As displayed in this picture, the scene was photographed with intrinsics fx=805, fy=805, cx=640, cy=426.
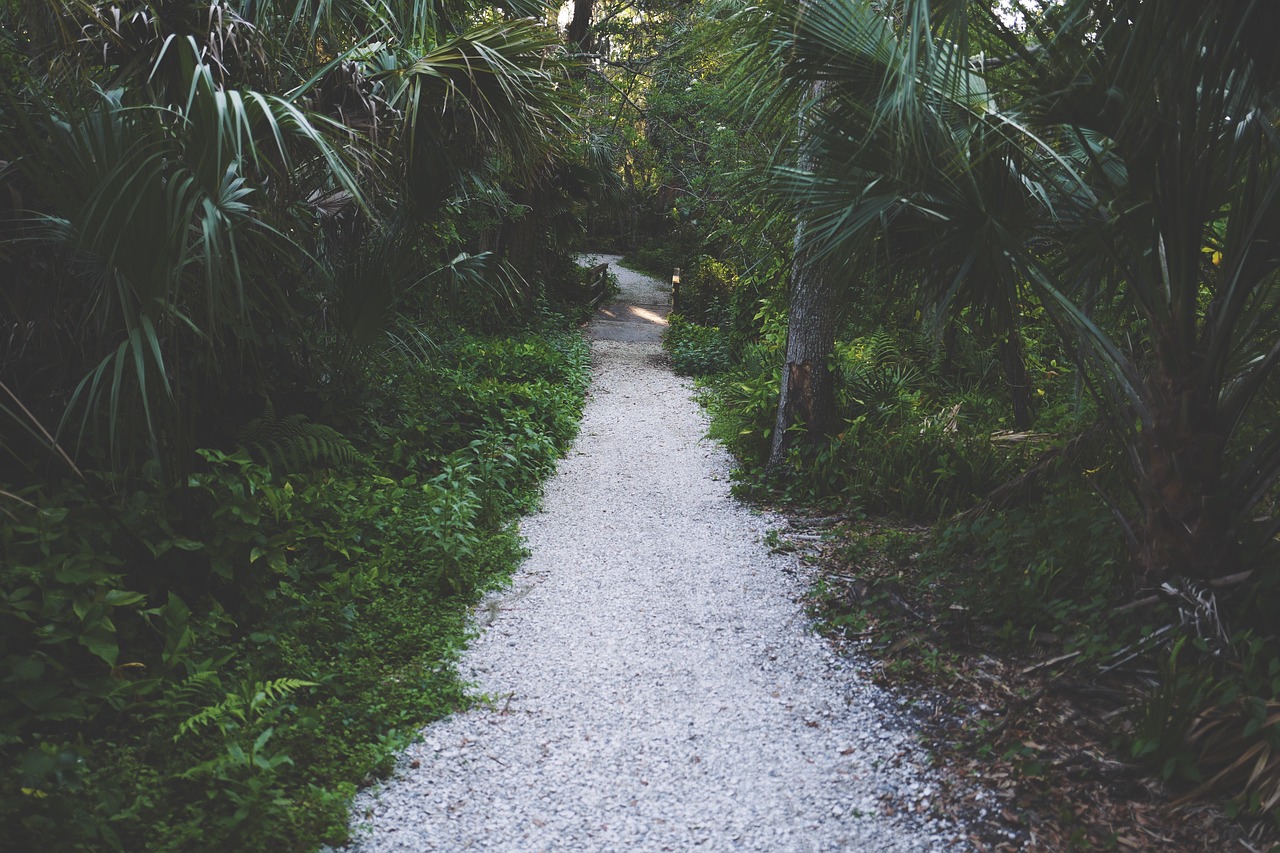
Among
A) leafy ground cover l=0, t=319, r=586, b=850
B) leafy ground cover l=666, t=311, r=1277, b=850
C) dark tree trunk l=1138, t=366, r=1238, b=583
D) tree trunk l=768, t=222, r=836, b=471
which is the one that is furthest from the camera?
tree trunk l=768, t=222, r=836, b=471

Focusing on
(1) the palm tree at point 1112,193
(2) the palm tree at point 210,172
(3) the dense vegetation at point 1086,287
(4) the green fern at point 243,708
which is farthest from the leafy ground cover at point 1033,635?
(2) the palm tree at point 210,172

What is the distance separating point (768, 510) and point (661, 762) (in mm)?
3301

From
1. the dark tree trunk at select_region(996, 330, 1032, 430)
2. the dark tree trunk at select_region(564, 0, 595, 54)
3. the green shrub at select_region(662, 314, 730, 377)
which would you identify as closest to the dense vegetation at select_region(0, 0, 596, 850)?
the dark tree trunk at select_region(996, 330, 1032, 430)

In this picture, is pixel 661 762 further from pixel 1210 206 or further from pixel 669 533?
pixel 1210 206

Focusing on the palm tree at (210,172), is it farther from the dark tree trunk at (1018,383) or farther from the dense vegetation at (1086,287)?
the dark tree trunk at (1018,383)

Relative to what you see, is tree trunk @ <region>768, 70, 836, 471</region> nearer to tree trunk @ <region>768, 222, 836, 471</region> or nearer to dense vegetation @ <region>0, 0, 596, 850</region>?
tree trunk @ <region>768, 222, 836, 471</region>

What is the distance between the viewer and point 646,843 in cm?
270

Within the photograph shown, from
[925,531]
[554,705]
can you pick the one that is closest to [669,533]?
[925,531]

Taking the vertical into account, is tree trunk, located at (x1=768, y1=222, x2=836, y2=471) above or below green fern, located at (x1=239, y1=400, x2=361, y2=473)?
above

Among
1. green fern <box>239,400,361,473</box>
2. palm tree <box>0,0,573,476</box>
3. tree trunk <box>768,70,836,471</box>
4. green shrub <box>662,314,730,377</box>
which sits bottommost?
green shrub <box>662,314,730,377</box>

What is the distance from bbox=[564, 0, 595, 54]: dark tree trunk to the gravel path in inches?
393

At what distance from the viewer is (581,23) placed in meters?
13.0

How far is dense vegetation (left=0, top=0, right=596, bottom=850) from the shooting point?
276cm

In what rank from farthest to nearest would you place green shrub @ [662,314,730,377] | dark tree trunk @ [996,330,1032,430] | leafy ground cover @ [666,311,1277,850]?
green shrub @ [662,314,730,377] → dark tree trunk @ [996,330,1032,430] → leafy ground cover @ [666,311,1277,850]
